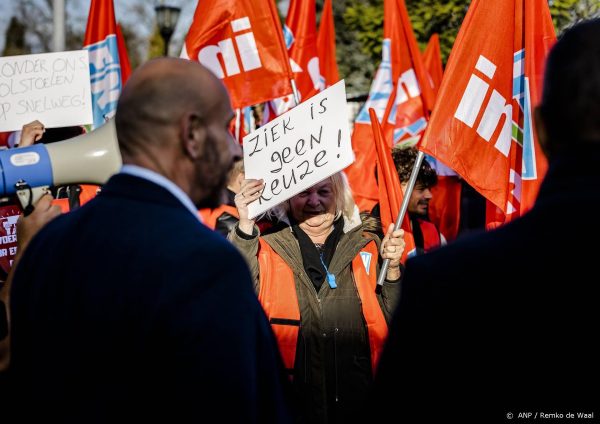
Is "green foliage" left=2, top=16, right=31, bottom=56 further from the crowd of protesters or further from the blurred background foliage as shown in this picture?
the crowd of protesters

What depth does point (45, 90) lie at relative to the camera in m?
4.45

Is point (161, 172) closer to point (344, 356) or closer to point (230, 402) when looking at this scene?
point (230, 402)

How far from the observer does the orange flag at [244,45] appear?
16.8 ft

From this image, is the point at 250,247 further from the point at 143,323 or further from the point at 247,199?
the point at 143,323

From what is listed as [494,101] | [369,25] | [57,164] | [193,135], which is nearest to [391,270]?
[494,101]

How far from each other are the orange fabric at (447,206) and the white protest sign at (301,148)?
103 inches

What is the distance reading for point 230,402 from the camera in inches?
57.9

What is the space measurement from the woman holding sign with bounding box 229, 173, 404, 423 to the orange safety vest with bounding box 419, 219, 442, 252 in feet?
4.49

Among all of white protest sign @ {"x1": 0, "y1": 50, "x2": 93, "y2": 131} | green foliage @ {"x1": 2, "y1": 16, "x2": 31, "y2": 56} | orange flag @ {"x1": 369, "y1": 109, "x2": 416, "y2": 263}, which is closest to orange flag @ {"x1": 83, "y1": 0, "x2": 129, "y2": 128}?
white protest sign @ {"x1": 0, "y1": 50, "x2": 93, "y2": 131}

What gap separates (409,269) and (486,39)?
9.12 feet

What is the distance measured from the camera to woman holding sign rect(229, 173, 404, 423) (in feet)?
11.0

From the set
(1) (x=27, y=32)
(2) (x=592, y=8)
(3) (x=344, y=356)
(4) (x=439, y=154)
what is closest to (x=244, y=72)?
(4) (x=439, y=154)

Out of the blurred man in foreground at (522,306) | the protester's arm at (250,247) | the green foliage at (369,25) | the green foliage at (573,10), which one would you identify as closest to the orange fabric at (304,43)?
the green foliage at (573,10)

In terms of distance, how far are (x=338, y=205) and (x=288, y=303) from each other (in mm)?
666
